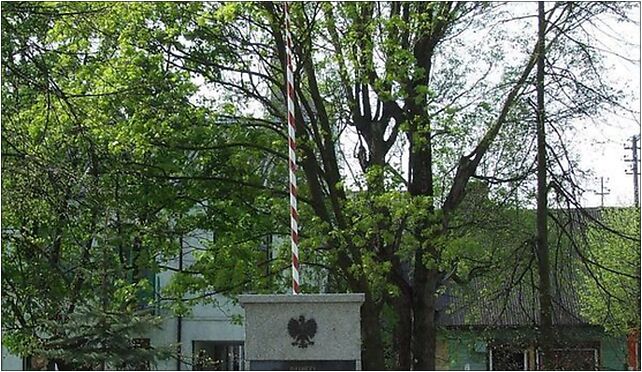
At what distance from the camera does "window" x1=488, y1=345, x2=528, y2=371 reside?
19589mm

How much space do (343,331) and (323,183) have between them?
737cm

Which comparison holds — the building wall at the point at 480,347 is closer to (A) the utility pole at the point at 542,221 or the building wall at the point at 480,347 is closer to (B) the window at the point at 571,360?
(B) the window at the point at 571,360

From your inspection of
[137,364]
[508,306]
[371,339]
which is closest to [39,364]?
[137,364]

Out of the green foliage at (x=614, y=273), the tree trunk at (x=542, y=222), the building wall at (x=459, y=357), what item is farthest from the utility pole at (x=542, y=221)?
the building wall at (x=459, y=357)

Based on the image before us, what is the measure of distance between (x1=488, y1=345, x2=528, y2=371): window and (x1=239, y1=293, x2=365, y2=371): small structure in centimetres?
1111

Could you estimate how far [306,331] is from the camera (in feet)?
26.5

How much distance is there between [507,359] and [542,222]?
8.33m

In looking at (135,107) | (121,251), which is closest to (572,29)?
(135,107)

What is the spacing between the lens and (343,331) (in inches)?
318

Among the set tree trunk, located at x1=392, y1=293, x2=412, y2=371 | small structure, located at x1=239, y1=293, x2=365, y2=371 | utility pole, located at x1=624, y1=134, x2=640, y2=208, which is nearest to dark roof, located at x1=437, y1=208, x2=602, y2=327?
utility pole, located at x1=624, y1=134, x2=640, y2=208

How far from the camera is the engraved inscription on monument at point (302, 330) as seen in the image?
8062mm

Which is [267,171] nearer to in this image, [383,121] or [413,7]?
[383,121]

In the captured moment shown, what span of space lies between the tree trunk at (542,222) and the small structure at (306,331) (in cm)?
732

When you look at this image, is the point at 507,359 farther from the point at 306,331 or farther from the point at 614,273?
the point at 306,331
